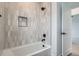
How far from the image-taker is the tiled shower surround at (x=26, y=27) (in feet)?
7.77

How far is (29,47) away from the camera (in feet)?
8.82

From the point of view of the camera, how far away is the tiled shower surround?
2.37 metres

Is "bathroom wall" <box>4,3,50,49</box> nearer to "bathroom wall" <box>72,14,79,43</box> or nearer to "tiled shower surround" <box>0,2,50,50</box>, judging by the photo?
"tiled shower surround" <box>0,2,50,50</box>

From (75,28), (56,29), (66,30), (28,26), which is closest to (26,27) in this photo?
(28,26)

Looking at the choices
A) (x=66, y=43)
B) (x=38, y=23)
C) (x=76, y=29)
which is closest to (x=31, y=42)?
(x=38, y=23)

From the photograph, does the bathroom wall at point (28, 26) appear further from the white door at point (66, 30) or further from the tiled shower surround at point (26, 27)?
the white door at point (66, 30)

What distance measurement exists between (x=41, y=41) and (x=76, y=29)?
0.95 meters

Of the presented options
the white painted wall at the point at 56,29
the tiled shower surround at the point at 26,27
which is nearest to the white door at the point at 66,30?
the white painted wall at the point at 56,29

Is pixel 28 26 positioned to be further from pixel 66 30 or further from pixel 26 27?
pixel 66 30

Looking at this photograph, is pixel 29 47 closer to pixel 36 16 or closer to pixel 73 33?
pixel 36 16

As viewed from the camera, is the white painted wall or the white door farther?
the white door

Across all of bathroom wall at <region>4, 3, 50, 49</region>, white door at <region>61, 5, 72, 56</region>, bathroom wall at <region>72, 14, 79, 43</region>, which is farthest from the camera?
white door at <region>61, 5, 72, 56</region>

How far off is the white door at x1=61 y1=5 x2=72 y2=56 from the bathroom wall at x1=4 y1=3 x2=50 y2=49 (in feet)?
1.86

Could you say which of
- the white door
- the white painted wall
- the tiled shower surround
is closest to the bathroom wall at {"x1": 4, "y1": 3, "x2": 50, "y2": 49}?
the tiled shower surround
